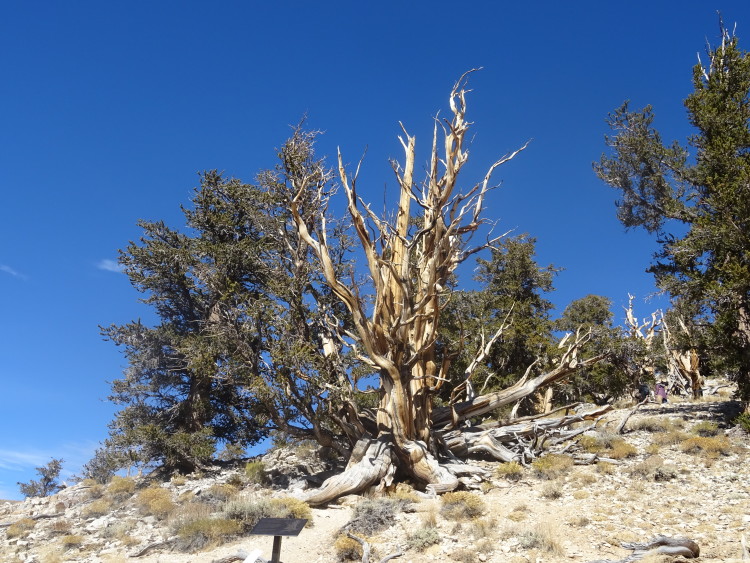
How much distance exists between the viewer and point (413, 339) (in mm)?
12703

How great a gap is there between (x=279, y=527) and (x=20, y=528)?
7762 mm

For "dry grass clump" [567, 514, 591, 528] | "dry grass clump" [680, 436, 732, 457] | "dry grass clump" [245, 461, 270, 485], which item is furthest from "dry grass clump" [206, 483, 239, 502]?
"dry grass clump" [680, 436, 732, 457]

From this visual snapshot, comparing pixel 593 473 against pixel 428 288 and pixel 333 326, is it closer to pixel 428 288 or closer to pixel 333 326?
pixel 428 288

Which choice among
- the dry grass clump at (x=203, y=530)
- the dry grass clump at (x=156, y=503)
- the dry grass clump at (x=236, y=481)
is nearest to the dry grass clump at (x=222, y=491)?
the dry grass clump at (x=236, y=481)

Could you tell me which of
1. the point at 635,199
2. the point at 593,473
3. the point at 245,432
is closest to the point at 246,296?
the point at 245,432

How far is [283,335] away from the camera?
43.7 ft

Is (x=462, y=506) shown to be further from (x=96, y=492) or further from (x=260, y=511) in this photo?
(x=96, y=492)

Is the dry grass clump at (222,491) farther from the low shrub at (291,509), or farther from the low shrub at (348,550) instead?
the low shrub at (348,550)

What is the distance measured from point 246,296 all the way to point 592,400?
15.4 m

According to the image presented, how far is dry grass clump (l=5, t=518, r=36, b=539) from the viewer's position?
1052 cm

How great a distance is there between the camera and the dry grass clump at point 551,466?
1030cm

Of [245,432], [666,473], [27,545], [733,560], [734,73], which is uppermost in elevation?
[734,73]

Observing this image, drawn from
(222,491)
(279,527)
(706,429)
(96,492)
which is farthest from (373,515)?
(96,492)

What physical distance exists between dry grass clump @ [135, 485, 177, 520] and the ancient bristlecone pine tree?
3010 millimetres
